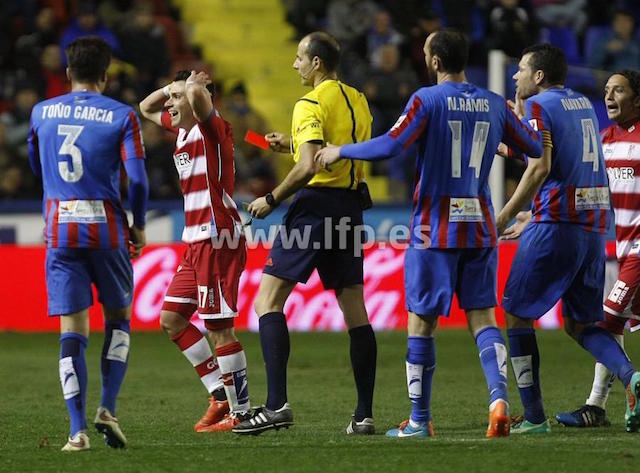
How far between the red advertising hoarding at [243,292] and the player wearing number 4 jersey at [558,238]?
6672 mm

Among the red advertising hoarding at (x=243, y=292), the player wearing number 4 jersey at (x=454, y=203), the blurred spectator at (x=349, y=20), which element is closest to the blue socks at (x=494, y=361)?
the player wearing number 4 jersey at (x=454, y=203)

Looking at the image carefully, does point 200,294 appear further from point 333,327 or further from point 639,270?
point 333,327

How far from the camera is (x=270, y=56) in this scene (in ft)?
68.9

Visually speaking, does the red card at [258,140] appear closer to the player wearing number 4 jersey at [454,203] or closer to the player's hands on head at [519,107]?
the player wearing number 4 jersey at [454,203]

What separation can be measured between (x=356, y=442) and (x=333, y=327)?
24.7 ft

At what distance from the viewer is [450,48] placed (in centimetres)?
712

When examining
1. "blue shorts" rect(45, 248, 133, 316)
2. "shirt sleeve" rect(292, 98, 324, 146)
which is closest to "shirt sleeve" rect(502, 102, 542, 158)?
"shirt sleeve" rect(292, 98, 324, 146)

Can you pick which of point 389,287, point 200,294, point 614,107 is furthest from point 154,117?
point 389,287

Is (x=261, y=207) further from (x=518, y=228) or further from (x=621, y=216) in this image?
(x=621, y=216)

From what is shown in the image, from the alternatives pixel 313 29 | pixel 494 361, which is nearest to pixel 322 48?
pixel 494 361

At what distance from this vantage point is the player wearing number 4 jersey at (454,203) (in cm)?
709

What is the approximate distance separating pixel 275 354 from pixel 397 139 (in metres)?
1.45

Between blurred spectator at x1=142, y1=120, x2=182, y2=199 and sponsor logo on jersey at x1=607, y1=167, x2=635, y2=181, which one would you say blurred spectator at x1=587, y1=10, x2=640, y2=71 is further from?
sponsor logo on jersey at x1=607, y1=167, x2=635, y2=181

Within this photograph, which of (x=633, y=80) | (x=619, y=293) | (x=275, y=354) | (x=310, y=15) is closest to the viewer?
(x=275, y=354)
